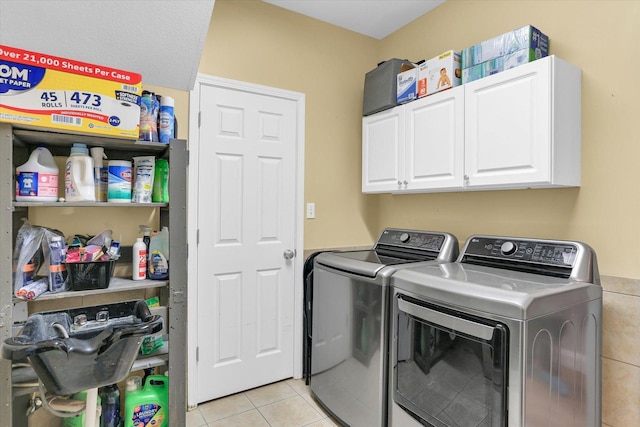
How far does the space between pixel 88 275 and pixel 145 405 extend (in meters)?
0.71

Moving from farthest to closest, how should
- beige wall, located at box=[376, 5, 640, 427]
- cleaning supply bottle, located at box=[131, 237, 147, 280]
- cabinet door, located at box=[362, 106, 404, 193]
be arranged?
cabinet door, located at box=[362, 106, 404, 193]
cleaning supply bottle, located at box=[131, 237, 147, 280]
beige wall, located at box=[376, 5, 640, 427]

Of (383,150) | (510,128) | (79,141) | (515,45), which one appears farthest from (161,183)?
(515,45)

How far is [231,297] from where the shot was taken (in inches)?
94.7

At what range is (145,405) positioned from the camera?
1.71 metres

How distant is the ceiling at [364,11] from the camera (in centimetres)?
248

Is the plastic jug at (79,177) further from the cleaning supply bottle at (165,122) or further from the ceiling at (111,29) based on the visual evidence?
the ceiling at (111,29)

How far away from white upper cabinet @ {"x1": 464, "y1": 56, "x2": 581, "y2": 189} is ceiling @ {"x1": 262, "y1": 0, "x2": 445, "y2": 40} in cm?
101

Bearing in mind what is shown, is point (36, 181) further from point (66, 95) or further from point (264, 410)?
point (264, 410)

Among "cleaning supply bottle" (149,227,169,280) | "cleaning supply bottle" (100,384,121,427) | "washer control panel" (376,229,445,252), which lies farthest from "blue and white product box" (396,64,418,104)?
"cleaning supply bottle" (100,384,121,427)

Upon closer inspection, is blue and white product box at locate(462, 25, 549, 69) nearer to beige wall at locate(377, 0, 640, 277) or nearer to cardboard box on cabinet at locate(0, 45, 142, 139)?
beige wall at locate(377, 0, 640, 277)

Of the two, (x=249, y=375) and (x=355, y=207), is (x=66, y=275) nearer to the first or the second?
(x=249, y=375)

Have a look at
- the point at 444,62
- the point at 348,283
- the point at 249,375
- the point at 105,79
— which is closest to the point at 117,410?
the point at 249,375

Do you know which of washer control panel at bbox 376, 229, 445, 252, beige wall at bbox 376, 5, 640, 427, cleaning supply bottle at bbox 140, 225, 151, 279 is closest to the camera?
beige wall at bbox 376, 5, 640, 427

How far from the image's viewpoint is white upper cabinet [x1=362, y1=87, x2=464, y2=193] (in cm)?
206
